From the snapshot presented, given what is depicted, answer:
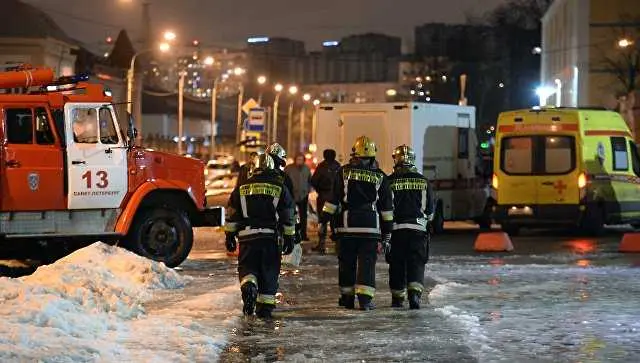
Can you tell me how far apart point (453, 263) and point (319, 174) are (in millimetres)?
3381

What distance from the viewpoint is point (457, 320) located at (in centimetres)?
1041

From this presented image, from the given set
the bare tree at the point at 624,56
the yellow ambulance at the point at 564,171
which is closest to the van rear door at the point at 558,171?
the yellow ambulance at the point at 564,171

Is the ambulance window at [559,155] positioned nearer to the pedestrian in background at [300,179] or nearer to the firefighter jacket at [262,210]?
the pedestrian in background at [300,179]

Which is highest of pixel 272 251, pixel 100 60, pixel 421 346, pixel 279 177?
pixel 100 60

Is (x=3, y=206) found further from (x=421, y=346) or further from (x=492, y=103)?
(x=492, y=103)

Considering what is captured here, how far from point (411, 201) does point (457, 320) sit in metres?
1.47

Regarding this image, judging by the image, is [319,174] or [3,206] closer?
[3,206]

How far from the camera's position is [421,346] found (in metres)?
9.02

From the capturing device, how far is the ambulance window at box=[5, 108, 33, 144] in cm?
1446

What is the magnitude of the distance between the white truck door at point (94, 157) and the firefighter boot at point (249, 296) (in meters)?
4.93

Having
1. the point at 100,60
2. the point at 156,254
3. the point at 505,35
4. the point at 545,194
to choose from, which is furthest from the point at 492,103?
the point at 156,254

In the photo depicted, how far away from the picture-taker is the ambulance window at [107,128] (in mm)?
14859

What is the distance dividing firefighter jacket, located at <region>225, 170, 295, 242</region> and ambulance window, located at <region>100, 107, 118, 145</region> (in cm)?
476

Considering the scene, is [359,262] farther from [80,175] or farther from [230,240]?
[80,175]
